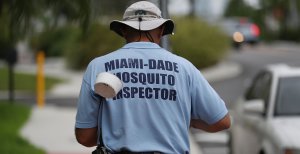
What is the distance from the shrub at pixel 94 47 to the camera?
27.0m

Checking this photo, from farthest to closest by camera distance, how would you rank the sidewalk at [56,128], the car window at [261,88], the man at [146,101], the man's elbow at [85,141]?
the sidewalk at [56,128], the car window at [261,88], the man's elbow at [85,141], the man at [146,101]

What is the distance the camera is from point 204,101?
12.3ft

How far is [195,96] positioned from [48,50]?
36012mm

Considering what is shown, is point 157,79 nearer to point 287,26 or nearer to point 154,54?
point 154,54

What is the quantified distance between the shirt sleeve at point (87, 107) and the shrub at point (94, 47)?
22821 millimetres

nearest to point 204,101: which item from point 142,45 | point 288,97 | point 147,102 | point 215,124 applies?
point 215,124

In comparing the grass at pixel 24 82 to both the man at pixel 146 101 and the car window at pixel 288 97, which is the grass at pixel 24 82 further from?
the man at pixel 146 101

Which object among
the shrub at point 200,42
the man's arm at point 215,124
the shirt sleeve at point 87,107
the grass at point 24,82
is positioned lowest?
the grass at point 24,82

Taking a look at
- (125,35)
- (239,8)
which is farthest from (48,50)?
(125,35)

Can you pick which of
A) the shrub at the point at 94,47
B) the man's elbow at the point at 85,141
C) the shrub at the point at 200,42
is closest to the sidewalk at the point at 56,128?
the shrub at the point at 94,47

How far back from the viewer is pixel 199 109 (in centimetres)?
379

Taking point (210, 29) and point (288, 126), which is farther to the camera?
point (210, 29)

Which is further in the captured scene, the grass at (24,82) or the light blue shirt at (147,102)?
the grass at (24,82)

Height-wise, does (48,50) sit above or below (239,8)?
below
